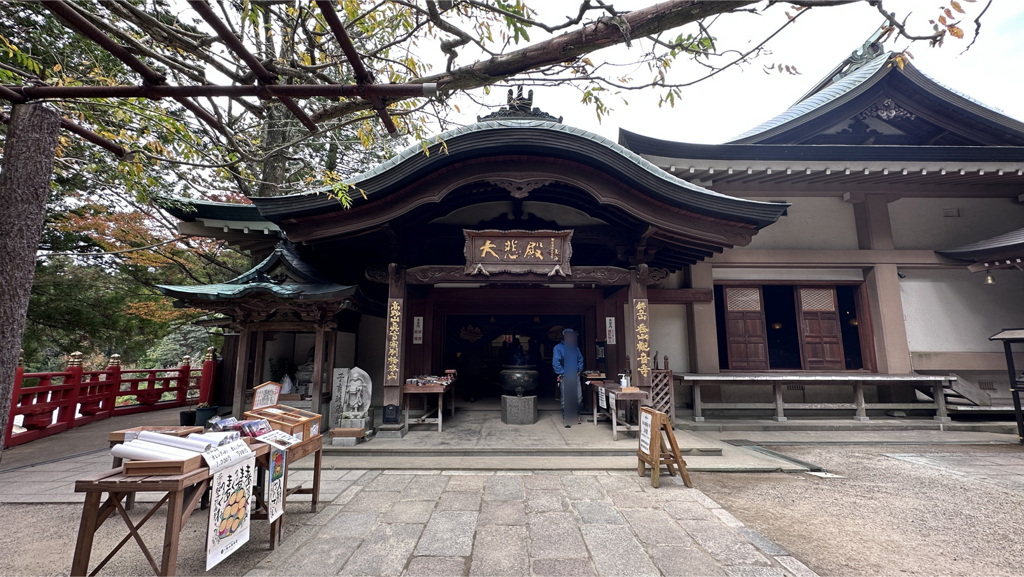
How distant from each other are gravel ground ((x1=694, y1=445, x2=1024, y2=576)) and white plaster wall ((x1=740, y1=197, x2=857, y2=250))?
489cm

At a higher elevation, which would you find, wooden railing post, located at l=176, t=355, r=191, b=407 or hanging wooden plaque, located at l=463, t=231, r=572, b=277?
hanging wooden plaque, located at l=463, t=231, r=572, b=277

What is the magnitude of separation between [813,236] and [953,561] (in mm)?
8016

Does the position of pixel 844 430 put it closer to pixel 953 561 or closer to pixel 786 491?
pixel 786 491

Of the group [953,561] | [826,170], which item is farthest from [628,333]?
[826,170]

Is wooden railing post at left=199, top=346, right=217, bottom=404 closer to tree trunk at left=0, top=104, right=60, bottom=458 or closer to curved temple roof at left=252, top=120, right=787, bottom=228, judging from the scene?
curved temple roof at left=252, top=120, right=787, bottom=228

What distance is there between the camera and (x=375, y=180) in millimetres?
5883

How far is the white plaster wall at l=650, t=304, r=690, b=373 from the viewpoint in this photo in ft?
28.9

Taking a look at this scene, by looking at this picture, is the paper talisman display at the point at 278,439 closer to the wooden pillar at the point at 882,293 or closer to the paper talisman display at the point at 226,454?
the paper talisman display at the point at 226,454

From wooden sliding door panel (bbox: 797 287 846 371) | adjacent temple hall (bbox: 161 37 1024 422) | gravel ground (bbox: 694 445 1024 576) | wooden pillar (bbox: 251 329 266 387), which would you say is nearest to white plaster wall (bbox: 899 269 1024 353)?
adjacent temple hall (bbox: 161 37 1024 422)

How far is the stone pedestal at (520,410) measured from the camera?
7359mm

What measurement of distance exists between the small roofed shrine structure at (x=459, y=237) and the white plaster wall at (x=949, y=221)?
17.8ft

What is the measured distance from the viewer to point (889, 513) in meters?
3.93

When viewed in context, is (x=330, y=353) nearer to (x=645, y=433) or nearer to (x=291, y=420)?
(x=291, y=420)

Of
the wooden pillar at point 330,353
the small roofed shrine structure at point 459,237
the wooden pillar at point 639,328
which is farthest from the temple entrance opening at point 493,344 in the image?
the wooden pillar at point 330,353
